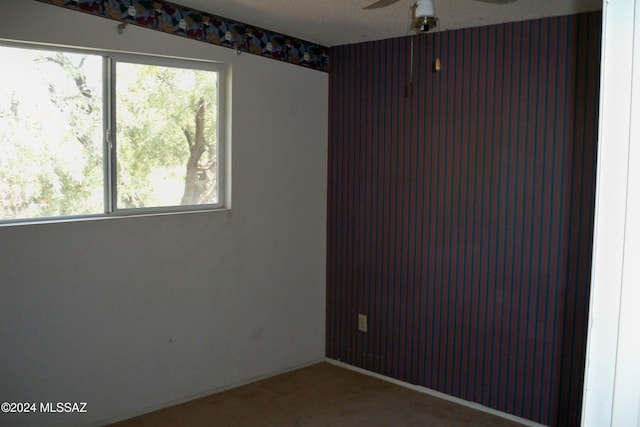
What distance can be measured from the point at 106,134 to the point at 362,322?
2138 mm

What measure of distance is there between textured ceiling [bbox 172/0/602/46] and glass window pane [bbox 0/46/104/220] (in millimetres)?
720

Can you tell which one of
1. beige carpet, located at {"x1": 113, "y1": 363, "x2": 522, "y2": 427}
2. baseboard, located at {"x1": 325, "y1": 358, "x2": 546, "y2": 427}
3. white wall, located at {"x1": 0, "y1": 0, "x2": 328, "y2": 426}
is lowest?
beige carpet, located at {"x1": 113, "y1": 363, "x2": 522, "y2": 427}

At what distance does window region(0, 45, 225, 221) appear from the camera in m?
2.76

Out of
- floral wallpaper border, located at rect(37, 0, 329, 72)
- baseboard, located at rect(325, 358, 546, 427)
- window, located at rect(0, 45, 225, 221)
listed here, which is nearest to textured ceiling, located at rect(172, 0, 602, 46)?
floral wallpaper border, located at rect(37, 0, 329, 72)

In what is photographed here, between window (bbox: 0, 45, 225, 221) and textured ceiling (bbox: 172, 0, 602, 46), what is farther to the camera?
textured ceiling (bbox: 172, 0, 602, 46)

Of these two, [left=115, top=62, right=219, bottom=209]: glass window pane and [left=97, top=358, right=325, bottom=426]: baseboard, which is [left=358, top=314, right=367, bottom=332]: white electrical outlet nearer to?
[left=97, top=358, right=325, bottom=426]: baseboard

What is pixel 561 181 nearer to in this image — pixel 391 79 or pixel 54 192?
pixel 391 79

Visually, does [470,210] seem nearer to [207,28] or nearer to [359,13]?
[359,13]

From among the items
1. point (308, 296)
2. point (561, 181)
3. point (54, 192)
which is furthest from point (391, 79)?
point (54, 192)

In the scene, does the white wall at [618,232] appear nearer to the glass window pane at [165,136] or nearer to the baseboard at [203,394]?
the glass window pane at [165,136]

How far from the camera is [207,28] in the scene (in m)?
3.35

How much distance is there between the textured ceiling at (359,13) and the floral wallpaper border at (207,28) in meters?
0.07

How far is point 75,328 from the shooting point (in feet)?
9.66

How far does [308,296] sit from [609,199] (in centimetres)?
359
